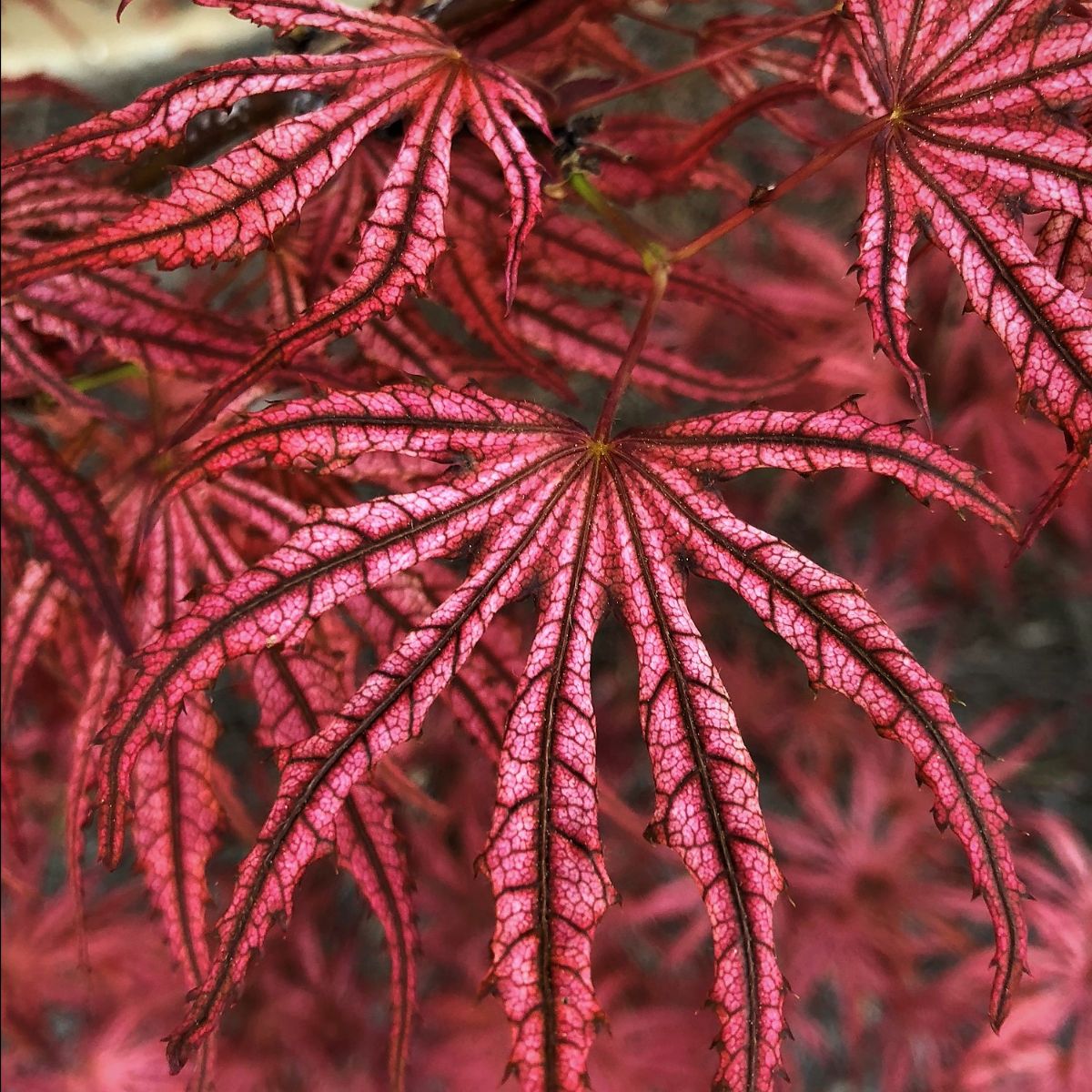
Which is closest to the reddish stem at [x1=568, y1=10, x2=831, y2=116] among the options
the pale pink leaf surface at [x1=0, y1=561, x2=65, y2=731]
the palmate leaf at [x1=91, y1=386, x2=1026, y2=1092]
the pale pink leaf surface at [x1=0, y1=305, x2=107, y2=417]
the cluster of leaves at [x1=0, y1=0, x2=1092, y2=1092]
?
the cluster of leaves at [x1=0, y1=0, x2=1092, y2=1092]

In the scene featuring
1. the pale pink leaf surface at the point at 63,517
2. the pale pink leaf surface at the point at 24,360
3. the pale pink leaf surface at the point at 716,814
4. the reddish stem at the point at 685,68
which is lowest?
the pale pink leaf surface at the point at 716,814

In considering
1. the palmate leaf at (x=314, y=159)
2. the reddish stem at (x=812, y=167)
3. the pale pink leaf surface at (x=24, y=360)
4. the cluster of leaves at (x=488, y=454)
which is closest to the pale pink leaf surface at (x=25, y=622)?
the cluster of leaves at (x=488, y=454)

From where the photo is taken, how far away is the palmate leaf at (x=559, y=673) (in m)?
0.38

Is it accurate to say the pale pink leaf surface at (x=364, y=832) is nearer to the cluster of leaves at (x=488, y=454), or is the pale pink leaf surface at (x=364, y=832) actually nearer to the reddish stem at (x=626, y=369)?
the cluster of leaves at (x=488, y=454)

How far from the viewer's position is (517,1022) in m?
0.37

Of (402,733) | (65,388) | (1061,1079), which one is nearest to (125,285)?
(65,388)

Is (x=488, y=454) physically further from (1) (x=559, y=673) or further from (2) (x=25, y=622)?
(2) (x=25, y=622)

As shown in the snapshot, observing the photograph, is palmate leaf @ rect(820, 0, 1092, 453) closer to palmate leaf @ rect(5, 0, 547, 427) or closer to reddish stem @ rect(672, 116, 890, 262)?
reddish stem @ rect(672, 116, 890, 262)

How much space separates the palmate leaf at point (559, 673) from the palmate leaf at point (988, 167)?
6 centimetres

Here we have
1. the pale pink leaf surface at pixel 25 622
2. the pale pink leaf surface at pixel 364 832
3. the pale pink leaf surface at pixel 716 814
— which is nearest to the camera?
the pale pink leaf surface at pixel 716 814

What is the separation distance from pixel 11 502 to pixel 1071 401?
574mm

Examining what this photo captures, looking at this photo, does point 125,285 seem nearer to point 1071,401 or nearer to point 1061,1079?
point 1071,401

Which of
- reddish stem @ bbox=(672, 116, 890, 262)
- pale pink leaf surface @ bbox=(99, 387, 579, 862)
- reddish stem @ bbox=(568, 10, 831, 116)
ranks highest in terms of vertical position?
reddish stem @ bbox=(568, 10, 831, 116)

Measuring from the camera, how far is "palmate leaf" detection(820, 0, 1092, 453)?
1.26 feet
